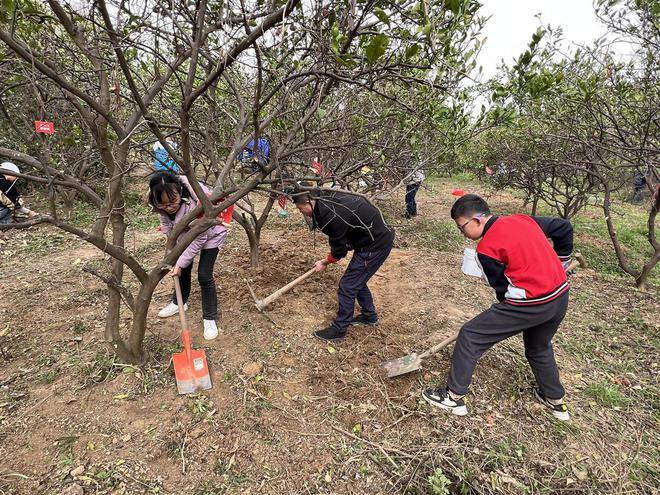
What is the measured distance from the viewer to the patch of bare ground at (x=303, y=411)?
206 centimetres

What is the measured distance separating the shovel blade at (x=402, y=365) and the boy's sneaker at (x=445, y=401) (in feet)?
0.66

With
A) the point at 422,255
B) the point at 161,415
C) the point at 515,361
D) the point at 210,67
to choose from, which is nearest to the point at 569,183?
the point at 422,255

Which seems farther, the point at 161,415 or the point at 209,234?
the point at 209,234

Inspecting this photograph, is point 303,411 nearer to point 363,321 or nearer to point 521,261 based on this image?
point 363,321

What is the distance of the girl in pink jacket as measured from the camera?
2.57m

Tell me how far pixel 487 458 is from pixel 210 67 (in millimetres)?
3073

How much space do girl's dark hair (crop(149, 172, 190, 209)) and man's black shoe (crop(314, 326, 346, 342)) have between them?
5.48 ft

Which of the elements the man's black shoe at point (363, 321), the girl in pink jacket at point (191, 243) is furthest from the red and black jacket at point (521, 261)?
the girl in pink jacket at point (191, 243)

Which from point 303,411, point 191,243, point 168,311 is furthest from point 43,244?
point 303,411

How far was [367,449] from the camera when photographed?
7.40 feet

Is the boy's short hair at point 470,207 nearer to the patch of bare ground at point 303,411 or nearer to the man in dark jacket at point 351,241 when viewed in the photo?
the man in dark jacket at point 351,241

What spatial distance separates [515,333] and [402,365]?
841 mm

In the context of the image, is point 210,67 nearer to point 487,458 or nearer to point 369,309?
point 369,309

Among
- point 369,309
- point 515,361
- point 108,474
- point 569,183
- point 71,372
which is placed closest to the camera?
point 108,474
